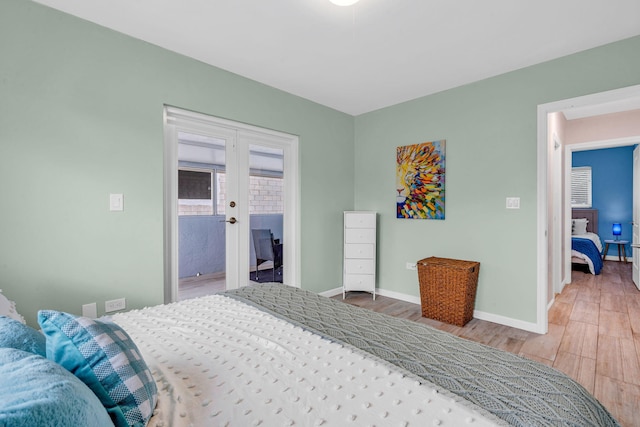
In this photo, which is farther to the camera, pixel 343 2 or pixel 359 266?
pixel 359 266

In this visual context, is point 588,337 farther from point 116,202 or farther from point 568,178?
point 116,202

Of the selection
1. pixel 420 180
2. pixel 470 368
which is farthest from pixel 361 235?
pixel 470 368

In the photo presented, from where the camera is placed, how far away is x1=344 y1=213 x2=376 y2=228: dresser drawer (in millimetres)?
3848

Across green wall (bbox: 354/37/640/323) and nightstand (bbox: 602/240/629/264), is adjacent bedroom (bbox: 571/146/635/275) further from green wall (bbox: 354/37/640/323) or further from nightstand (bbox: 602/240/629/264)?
green wall (bbox: 354/37/640/323)

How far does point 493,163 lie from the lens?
3.12 meters

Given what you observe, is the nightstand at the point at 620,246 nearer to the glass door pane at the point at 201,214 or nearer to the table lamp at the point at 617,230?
the table lamp at the point at 617,230

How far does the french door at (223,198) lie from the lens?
2734mm

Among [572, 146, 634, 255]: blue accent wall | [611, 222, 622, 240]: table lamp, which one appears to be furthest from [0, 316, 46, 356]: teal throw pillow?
[572, 146, 634, 255]: blue accent wall

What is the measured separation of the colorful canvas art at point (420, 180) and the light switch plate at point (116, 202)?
2913 mm

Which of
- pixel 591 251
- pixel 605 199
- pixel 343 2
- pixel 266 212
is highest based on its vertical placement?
pixel 343 2

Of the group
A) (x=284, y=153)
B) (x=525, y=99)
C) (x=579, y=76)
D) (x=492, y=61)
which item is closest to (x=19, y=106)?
(x=284, y=153)

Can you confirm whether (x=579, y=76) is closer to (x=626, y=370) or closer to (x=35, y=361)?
(x=626, y=370)

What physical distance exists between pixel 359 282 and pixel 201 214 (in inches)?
83.0

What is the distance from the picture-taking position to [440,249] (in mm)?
3512
